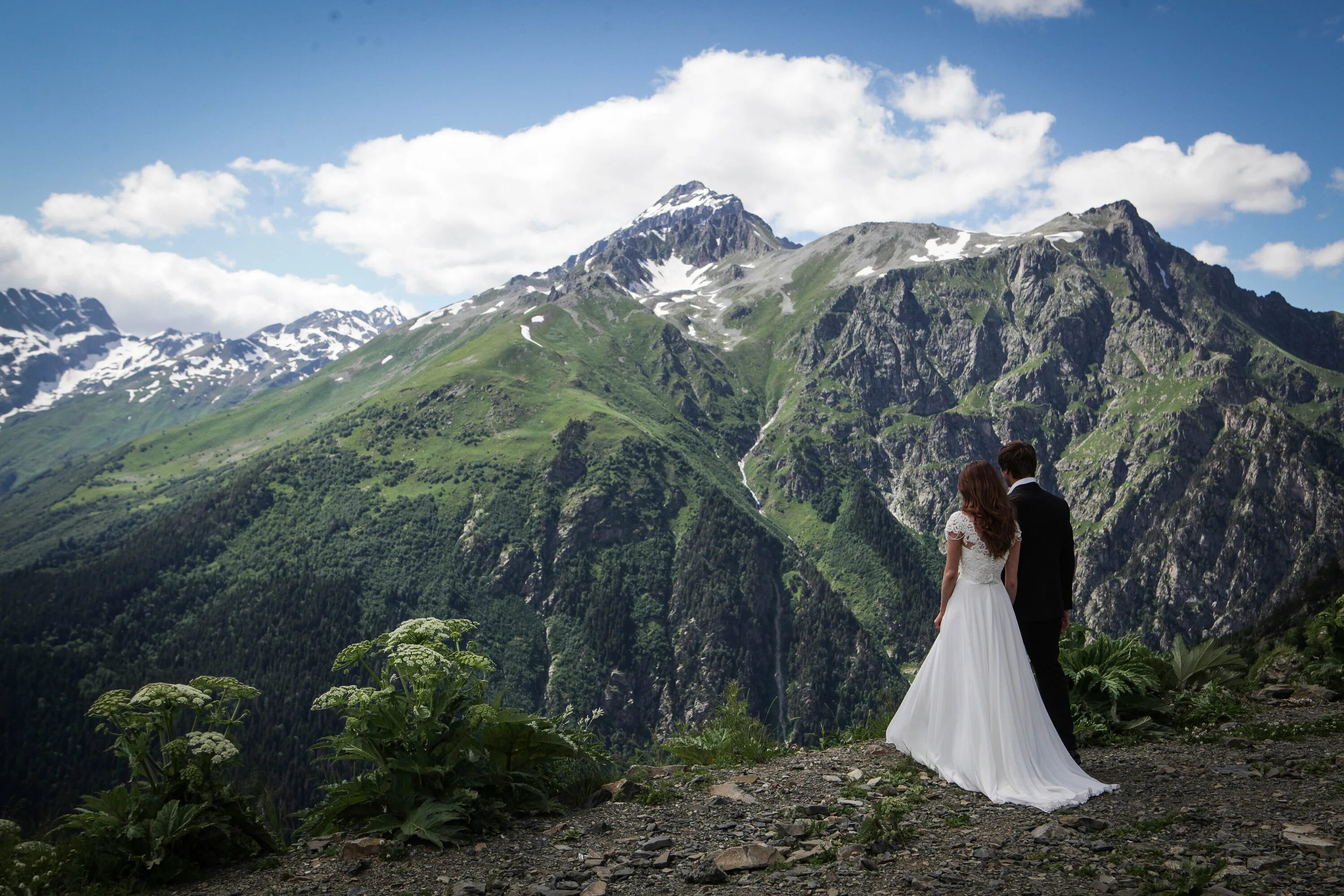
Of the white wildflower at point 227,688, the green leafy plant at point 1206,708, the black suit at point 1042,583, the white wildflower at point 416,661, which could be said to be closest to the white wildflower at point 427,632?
the white wildflower at point 416,661

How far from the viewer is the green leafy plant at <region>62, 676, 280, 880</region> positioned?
7.90 meters

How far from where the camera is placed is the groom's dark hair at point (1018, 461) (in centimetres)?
1041

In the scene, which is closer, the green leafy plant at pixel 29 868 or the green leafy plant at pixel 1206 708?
the green leafy plant at pixel 29 868

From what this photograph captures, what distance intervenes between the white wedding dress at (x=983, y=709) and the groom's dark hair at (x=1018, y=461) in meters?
0.94

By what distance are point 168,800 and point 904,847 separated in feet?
25.5

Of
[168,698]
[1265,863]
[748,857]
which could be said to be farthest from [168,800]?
[1265,863]

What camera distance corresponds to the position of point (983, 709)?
973cm

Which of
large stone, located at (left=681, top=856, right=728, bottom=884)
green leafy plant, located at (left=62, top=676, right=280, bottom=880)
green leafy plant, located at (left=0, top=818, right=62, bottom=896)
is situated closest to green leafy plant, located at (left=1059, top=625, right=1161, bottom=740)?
large stone, located at (left=681, top=856, right=728, bottom=884)

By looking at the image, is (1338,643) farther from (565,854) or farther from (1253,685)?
(565,854)

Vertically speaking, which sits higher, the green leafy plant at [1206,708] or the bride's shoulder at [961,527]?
the bride's shoulder at [961,527]

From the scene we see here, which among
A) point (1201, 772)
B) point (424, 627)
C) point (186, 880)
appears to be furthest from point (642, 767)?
point (1201, 772)

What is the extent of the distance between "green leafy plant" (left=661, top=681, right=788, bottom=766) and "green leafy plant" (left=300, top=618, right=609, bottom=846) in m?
2.88

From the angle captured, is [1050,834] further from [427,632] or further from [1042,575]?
[427,632]

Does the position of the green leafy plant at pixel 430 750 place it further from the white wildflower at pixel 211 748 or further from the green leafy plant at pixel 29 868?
the green leafy plant at pixel 29 868
